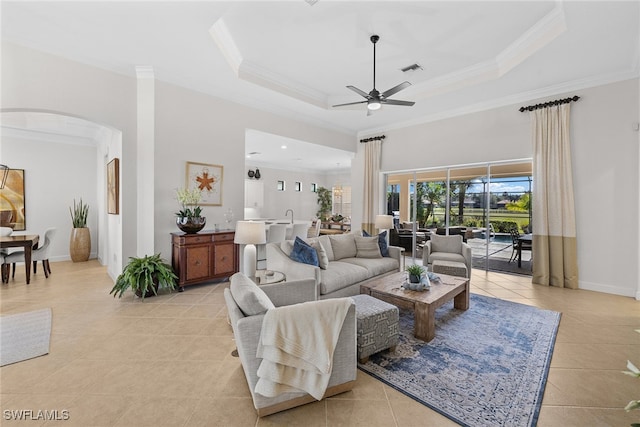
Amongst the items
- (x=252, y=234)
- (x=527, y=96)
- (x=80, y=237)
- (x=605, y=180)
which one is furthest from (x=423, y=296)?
(x=80, y=237)

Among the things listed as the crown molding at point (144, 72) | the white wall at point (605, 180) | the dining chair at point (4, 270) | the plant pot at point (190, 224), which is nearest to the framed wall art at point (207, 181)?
the plant pot at point (190, 224)

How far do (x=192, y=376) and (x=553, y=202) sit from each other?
570cm

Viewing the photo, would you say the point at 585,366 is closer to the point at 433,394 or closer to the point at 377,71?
the point at 433,394

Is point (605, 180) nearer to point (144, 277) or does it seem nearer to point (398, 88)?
point (398, 88)

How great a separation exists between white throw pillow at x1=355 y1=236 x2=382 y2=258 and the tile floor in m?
2.26

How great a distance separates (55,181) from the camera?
612 cm

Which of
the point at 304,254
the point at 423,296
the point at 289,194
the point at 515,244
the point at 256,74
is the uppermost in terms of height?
the point at 256,74

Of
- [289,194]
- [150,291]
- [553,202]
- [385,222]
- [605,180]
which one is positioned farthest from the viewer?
[289,194]

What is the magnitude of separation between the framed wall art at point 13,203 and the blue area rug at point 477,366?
24.8 feet

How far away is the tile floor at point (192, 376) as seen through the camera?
1.74m

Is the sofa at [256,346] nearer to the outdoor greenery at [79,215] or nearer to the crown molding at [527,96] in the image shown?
the crown molding at [527,96]

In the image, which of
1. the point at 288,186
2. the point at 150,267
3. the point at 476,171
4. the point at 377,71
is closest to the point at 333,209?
the point at 288,186

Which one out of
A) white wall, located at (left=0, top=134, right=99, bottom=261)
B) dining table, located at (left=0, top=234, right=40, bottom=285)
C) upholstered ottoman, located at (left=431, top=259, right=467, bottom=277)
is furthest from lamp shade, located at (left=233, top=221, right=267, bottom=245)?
white wall, located at (left=0, top=134, right=99, bottom=261)

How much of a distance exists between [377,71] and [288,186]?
7.83 metres
